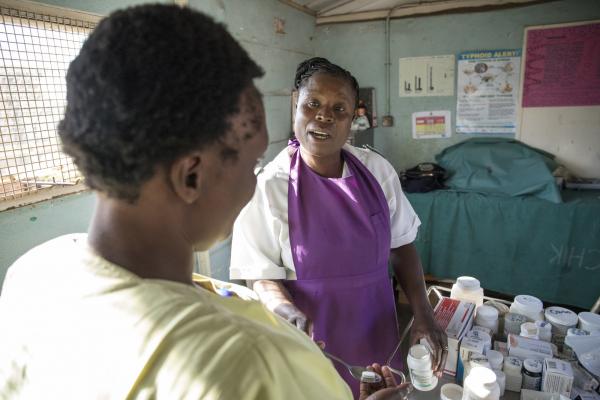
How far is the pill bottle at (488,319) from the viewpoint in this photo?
115 cm

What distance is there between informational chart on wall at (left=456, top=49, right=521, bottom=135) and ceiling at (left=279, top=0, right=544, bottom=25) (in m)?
0.34

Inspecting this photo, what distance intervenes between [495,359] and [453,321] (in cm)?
16

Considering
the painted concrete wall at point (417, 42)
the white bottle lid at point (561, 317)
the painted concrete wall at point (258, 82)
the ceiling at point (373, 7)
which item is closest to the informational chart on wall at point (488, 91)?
the painted concrete wall at point (417, 42)

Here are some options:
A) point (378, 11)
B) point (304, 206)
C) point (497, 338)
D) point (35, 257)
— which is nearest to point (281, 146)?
point (378, 11)

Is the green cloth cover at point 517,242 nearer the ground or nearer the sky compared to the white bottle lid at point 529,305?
nearer the ground

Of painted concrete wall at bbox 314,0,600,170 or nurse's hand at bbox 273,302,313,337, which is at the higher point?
painted concrete wall at bbox 314,0,600,170

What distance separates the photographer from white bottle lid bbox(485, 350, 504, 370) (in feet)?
3.23

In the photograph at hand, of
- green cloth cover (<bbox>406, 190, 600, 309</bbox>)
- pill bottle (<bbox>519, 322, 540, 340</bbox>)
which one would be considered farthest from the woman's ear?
green cloth cover (<bbox>406, 190, 600, 309</bbox>)

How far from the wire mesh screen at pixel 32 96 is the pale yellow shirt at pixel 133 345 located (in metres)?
0.82

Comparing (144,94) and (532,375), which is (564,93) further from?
(144,94)

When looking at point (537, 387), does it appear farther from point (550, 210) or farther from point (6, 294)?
point (550, 210)

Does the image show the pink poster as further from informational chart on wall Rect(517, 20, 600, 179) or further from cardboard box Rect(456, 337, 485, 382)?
cardboard box Rect(456, 337, 485, 382)

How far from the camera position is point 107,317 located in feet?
1.21

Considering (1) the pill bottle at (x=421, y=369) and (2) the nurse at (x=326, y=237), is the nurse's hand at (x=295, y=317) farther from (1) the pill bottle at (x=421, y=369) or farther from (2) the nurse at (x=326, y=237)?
(1) the pill bottle at (x=421, y=369)
